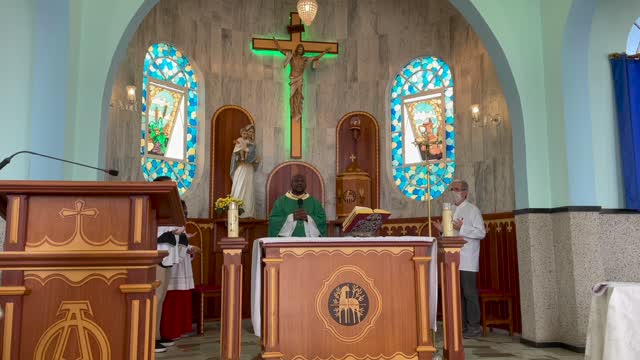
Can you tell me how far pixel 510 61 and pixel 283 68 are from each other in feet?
15.4

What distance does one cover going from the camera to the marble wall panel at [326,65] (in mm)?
9953

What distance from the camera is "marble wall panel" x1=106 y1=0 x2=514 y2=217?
32.7ft

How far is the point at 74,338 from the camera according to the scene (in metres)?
3.28

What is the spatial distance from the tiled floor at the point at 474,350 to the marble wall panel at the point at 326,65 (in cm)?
261

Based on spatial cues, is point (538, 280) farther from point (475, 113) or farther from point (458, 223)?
point (475, 113)

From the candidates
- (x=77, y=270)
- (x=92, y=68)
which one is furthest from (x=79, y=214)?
(x=92, y=68)

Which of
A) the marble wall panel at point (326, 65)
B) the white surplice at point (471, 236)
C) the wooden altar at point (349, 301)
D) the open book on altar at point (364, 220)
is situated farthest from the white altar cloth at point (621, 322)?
the marble wall panel at point (326, 65)

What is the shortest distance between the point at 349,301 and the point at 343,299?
2.2 inches

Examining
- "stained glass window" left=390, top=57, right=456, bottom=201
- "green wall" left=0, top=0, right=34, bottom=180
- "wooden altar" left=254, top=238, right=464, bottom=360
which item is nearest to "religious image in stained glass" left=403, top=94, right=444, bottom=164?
"stained glass window" left=390, top=57, right=456, bottom=201

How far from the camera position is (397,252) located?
5500 millimetres

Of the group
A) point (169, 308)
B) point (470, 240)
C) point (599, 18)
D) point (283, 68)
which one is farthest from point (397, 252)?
point (283, 68)

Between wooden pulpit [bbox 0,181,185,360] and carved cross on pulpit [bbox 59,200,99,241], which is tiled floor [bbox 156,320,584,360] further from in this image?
carved cross on pulpit [bbox 59,200,99,241]

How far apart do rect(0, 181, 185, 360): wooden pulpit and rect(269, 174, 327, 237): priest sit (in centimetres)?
400

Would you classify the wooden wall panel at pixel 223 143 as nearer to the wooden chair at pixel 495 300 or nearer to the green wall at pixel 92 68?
the green wall at pixel 92 68
